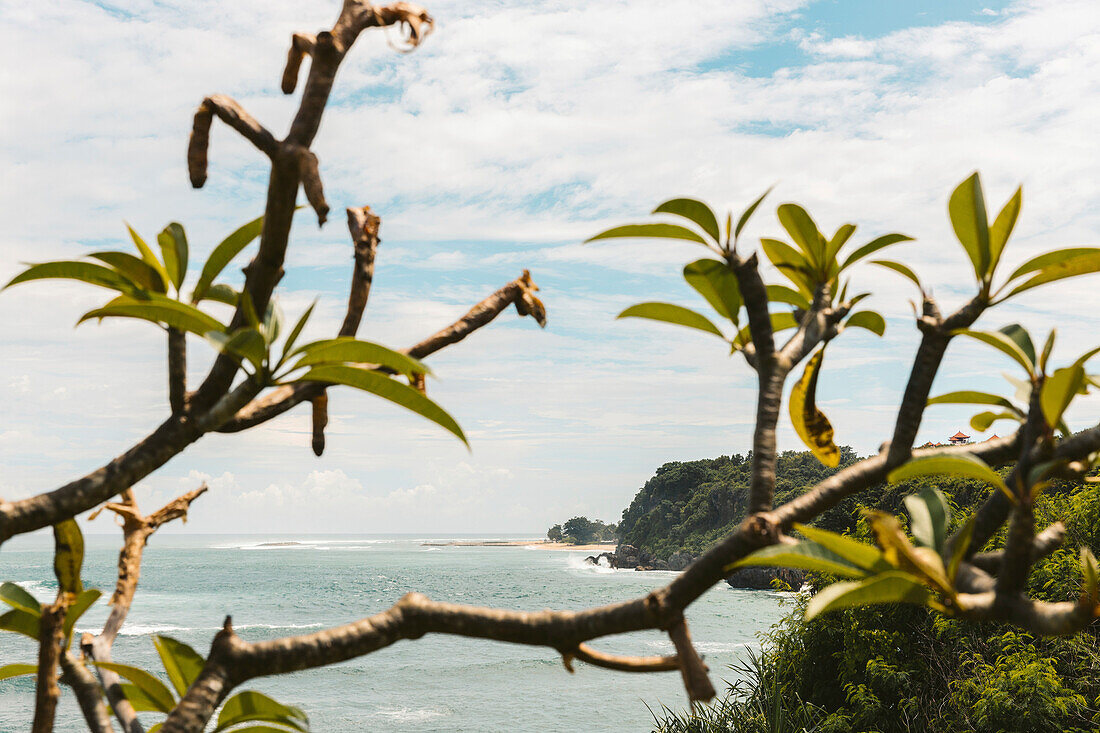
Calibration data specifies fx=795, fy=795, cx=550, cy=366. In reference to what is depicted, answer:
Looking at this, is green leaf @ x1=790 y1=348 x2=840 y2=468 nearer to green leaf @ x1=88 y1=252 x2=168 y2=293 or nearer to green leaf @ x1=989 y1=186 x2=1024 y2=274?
green leaf @ x1=989 y1=186 x2=1024 y2=274

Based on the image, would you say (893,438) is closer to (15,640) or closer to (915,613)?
(915,613)

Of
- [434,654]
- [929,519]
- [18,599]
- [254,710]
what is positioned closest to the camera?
[929,519]

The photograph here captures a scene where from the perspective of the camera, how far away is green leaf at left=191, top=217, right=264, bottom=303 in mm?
1032

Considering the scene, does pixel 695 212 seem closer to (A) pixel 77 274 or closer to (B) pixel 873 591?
(B) pixel 873 591

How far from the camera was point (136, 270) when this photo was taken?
99cm

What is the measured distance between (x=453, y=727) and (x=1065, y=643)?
66.8 ft

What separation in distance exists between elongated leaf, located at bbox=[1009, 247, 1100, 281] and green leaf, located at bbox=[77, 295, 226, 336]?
889 mm

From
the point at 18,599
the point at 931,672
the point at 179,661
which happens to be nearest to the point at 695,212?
the point at 179,661

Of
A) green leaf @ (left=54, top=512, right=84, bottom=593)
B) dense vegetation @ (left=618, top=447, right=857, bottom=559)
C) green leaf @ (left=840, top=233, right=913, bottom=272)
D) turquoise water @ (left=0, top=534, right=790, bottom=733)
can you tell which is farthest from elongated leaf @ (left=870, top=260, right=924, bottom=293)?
dense vegetation @ (left=618, top=447, right=857, bottom=559)

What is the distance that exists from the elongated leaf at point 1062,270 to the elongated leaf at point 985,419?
17cm

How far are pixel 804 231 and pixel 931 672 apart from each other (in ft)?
33.8

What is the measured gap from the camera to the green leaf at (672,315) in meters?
1.04

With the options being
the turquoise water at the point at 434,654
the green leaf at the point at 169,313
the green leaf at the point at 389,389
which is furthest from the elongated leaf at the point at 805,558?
the turquoise water at the point at 434,654

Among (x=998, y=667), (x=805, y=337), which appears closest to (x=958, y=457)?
(x=805, y=337)
